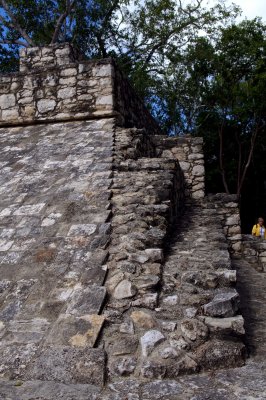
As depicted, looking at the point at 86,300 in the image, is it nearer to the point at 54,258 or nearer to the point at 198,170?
the point at 54,258

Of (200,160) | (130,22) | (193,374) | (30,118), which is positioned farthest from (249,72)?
(193,374)

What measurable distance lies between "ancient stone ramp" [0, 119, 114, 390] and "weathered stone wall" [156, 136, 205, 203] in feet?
5.13

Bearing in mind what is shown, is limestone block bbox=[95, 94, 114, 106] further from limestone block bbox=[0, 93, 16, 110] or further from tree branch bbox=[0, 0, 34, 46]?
tree branch bbox=[0, 0, 34, 46]

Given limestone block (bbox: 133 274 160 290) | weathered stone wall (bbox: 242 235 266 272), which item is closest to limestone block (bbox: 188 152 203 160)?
weathered stone wall (bbox: 242 235 266 272)

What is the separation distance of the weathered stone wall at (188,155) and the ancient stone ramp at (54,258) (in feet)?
5.13

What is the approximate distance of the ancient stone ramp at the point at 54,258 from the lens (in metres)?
2.16

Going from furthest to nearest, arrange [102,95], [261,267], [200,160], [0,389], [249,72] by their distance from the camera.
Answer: [249,72] → [200,160] → [102,95] → [261,267] → [0,389]

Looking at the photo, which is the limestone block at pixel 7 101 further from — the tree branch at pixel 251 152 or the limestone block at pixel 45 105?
the tree branch at pixel 251 152

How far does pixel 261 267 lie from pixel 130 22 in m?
13.2

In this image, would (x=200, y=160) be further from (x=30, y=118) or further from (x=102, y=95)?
(x=30, y=118)

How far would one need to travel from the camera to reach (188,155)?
662 centimetres

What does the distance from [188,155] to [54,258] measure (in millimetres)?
4028

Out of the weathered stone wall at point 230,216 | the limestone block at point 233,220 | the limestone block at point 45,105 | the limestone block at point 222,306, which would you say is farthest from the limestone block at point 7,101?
the limestone block at point 222,306

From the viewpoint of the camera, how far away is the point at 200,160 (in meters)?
6.59
